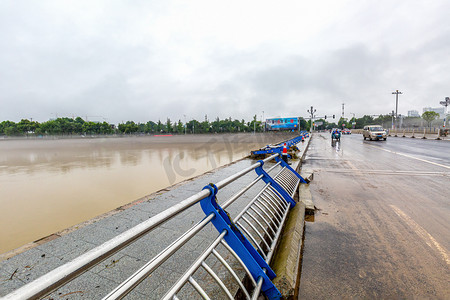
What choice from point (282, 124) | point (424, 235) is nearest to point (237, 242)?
point (424, 235)

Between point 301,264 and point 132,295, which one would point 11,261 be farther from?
point 301,264

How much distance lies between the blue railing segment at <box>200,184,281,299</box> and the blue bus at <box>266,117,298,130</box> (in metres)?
64.4

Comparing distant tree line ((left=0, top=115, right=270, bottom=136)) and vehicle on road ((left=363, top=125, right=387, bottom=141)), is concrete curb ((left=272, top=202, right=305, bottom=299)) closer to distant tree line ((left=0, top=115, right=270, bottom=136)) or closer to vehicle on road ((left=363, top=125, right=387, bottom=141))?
vehicle on road ((left=363, top=125, right=387, bottom=141))

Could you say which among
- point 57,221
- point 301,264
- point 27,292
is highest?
point 27,292

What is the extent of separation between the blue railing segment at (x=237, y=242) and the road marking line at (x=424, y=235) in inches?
93.1

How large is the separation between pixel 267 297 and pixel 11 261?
3.04 metres

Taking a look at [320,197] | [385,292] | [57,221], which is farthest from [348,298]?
[57,221]

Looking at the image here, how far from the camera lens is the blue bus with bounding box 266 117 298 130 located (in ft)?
208

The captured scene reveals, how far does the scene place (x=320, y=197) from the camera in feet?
17.0

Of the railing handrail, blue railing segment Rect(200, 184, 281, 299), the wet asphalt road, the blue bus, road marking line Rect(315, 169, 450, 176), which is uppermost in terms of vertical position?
the blue bus

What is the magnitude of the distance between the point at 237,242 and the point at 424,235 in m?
3.13

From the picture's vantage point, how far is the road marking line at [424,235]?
9.44ft

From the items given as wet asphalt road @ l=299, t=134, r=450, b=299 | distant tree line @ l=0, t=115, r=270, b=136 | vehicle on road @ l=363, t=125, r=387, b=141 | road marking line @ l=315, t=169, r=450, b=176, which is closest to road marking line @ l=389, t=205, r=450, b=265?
wet asphalt road @ l=299, t=134, r=450, b=299

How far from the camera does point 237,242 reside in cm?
207
